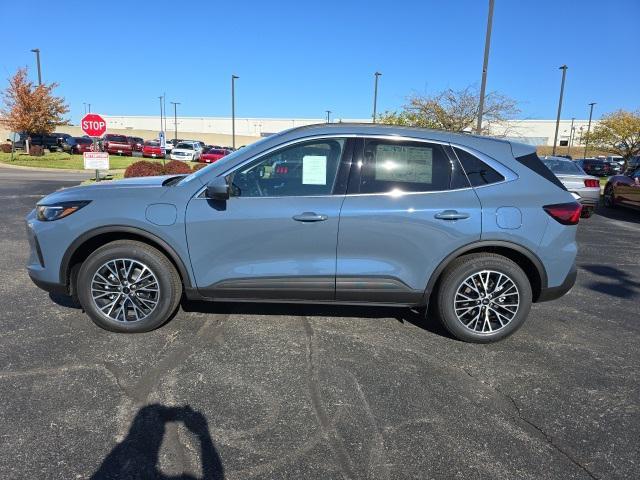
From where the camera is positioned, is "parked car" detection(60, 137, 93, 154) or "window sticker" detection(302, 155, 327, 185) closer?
"window sticker" detection(302, 155, 327, 185)

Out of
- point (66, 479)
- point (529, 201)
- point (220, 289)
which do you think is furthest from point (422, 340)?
point (66, 479)

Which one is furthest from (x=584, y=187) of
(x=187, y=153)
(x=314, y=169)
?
(x=187, y=153)

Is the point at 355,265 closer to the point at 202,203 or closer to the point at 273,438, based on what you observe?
the point at 202,203

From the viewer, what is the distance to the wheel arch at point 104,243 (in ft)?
13.0

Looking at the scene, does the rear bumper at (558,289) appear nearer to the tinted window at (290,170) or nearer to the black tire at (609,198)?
the tinted window at (290,170)

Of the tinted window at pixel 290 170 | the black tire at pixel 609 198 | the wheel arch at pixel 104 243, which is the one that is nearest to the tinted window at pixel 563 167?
the black tire at pixel 609 198

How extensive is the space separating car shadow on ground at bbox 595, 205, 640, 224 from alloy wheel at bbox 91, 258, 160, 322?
12.8 metres

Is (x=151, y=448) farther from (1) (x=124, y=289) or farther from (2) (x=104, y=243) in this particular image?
(2) (x=104, y=243)

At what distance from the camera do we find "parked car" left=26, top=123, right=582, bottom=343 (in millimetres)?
3881

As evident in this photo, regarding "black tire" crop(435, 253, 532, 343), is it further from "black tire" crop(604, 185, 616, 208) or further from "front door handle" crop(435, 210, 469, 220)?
"black tire" crop(604, 185, 616, 208)

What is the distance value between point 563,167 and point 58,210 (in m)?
12.3

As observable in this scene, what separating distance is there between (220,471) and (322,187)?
2233 millimetres

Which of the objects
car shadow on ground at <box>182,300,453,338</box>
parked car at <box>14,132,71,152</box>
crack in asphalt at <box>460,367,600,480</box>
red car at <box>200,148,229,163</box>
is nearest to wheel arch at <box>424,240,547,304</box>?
car shadow on ground at <box>182,300,453,338</box>

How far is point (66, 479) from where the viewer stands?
7.81 ft
